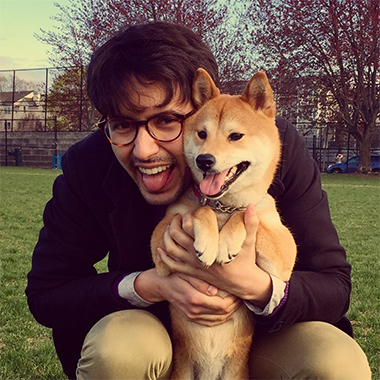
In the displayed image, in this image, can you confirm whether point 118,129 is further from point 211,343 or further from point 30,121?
point 30,121

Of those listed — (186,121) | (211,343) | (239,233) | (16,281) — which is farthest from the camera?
(16,281)

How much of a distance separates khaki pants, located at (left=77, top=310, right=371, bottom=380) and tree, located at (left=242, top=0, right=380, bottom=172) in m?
25.5

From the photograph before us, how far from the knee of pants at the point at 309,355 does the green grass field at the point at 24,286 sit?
127cm

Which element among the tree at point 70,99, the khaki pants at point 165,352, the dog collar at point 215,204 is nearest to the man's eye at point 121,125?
the dog collar at point 215,204

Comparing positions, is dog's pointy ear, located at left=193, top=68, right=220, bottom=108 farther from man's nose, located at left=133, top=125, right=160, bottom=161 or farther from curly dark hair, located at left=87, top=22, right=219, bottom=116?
man's nose, located at left=133, top=125, right=160, bottom=161

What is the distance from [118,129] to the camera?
8.26 feet

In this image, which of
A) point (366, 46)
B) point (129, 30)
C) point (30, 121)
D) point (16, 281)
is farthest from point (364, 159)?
point (129, 30)

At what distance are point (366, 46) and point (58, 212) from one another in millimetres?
27007

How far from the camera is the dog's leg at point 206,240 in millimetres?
2148

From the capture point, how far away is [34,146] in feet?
102

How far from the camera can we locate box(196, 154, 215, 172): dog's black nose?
88.4 inches

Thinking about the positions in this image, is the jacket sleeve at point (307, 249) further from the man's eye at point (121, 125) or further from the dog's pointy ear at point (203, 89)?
the man's eye at point (121, 125)

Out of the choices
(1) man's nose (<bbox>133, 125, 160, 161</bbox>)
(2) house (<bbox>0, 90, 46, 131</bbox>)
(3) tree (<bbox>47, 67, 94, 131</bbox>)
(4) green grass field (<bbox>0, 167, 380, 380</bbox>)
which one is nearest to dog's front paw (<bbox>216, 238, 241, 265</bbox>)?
(1) man's nose (<bbox>133, 125, 160, 161</bbox>)

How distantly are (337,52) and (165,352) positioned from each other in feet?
86.0
